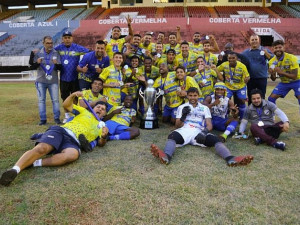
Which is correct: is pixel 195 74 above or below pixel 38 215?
above

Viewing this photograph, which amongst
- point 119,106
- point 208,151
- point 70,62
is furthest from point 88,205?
point 70,62

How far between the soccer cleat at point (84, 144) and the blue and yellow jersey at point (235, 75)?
3888 millimetres

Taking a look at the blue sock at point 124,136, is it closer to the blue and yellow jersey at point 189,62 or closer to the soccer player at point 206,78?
the soccer player at point 206,78

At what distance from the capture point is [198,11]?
33.3 m

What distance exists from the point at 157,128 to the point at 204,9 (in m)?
31.4

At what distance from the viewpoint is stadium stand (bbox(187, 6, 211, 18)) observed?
31.9m

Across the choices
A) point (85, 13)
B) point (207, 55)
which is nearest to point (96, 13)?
point (85, 13)

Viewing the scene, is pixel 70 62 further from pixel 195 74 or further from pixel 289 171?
pixel 289 171

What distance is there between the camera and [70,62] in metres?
6.45

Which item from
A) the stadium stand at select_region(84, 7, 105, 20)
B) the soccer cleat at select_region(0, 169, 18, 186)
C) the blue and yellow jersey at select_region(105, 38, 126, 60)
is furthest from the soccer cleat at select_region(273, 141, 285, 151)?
the stadium stand at select_region(84, 7, 105, 20)

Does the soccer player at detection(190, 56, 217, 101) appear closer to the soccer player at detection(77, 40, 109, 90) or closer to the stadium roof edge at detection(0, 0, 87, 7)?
the soccer player at detection(77, 40, 109, 90)

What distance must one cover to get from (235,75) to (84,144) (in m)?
4.06

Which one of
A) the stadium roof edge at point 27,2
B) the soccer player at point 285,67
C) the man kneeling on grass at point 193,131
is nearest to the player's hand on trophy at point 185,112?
the man kneeling on grass at point 193,131

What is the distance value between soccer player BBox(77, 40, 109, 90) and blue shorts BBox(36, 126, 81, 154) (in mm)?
2378
